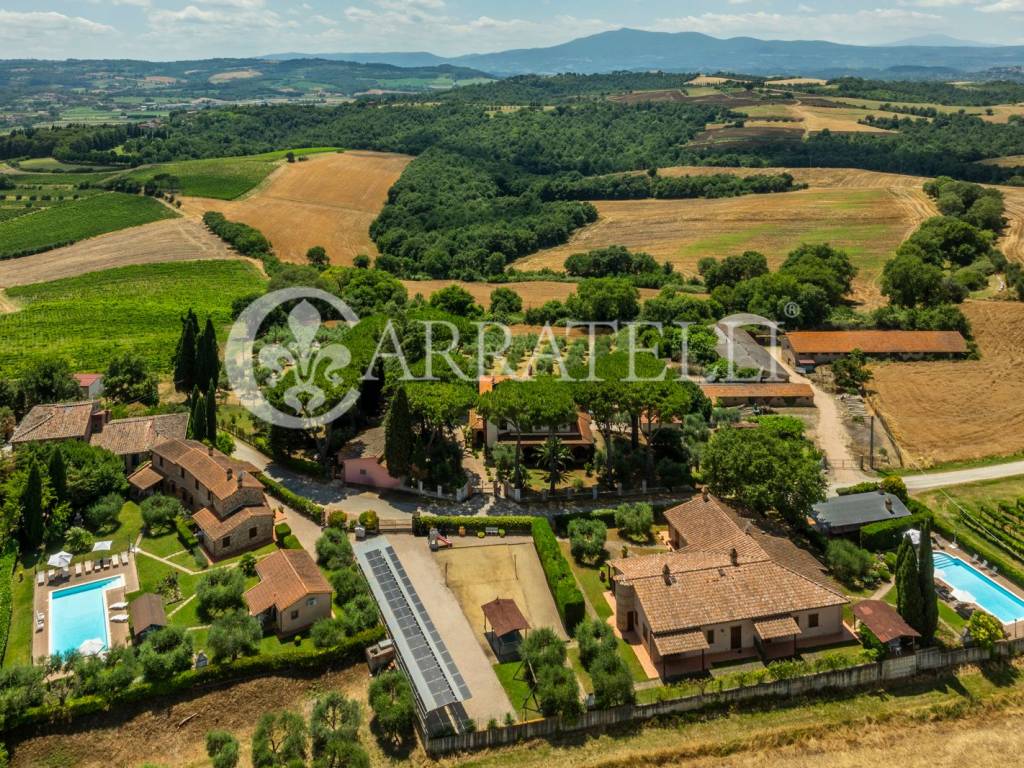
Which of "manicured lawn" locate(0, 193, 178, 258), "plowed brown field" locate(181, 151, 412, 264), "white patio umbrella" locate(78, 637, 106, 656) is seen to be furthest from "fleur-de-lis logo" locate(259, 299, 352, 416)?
"manicured lawn" locate(0, 193, 178, 258)

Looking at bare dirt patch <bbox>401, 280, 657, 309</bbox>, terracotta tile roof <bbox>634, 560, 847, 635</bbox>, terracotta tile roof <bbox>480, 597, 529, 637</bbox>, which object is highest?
terracotta tile roof <bbox>634, 560, 847, 635</bbox>

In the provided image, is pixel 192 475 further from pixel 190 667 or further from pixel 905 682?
pixel 905 682

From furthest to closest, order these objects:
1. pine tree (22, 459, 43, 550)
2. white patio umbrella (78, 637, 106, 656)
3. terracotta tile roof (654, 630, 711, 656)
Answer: pine tree (22, 459, 43, 550) → white patio umbrella (78, 637, 106, 656) → terracotta tile roof (654, 630, 711, 656)

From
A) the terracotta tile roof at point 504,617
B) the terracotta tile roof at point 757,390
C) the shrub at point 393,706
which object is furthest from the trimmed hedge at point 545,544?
the terracotta tile roof at point 757,390

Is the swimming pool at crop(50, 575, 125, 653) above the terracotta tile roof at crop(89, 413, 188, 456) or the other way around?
the other way around

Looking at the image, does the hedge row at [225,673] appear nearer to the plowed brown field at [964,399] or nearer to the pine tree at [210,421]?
the pine tree at [210,421]

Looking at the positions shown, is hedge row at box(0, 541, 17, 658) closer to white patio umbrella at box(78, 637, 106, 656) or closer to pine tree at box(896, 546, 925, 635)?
white patio umbrella at box(78, 637, 106, 656)

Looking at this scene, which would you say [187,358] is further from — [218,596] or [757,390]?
[757,390]
